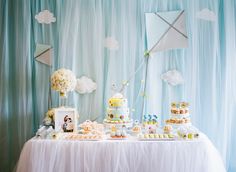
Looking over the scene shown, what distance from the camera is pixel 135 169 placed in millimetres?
2248

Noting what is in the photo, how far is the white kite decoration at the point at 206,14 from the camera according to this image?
9.26ft

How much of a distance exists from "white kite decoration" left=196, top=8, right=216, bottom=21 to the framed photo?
1.59 meters

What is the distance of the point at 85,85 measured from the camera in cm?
284

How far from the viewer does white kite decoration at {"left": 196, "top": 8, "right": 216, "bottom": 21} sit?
2822 mm

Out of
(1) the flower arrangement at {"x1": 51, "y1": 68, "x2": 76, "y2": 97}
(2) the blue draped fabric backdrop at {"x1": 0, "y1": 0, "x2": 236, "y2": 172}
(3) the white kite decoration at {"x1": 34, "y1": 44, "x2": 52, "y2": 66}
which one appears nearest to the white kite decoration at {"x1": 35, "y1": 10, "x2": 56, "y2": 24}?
(2) the blue draped fabric backdrop at {"x1": 0, "y1": 0, "x2": 236, "y2": 172}

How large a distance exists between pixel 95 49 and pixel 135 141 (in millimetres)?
1082

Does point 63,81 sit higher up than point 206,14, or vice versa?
point 206,14

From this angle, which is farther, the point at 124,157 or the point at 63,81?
the point at 63,81

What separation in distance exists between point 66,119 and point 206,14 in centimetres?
173

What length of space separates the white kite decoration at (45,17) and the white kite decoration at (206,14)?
1502mm

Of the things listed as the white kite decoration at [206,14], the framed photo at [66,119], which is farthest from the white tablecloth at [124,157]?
the white kite decoration at [206,14]

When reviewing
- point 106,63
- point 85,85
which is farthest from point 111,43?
point 85,85

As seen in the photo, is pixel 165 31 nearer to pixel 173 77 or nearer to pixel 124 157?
pixel 173 77

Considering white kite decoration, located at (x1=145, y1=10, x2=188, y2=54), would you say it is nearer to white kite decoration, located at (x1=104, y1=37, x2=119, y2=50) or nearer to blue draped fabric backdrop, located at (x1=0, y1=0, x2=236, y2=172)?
blue draped fabric backdrop, located at (x1=0, y1=0, x2=236, y2=172)
